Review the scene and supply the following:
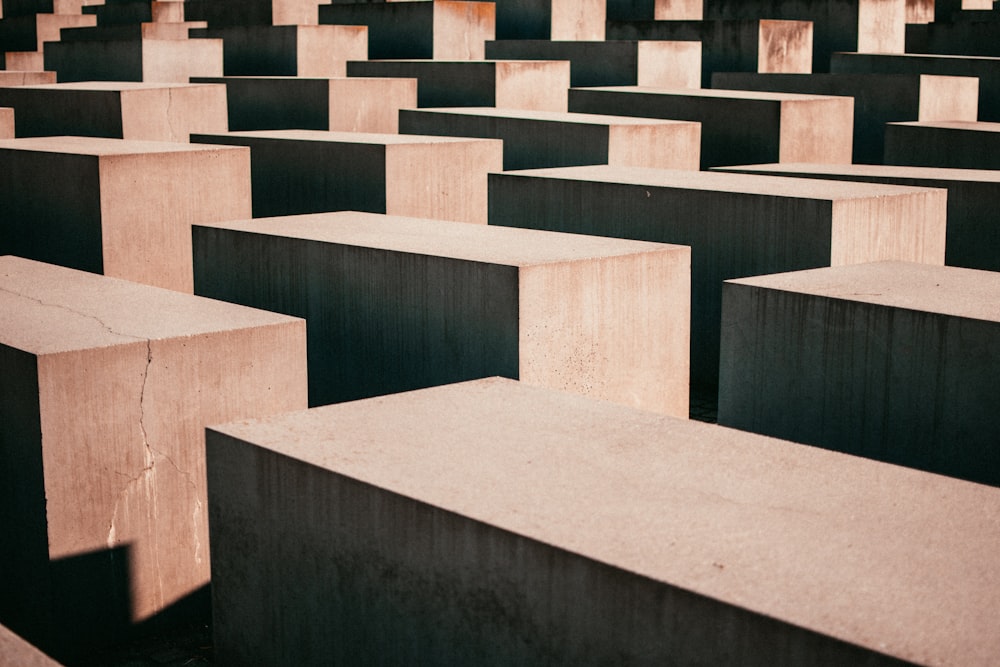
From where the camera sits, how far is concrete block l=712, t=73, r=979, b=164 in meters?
12.6

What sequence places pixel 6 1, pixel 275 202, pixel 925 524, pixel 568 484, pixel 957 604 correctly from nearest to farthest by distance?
1. pixel 957 604
2. pixel 925 524
3. pixel 568 484
4. pixel 275 202
5. pixel 6 1

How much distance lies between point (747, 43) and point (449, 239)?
9.88 meters

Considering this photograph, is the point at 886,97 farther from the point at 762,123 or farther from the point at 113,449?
the point at 113,449

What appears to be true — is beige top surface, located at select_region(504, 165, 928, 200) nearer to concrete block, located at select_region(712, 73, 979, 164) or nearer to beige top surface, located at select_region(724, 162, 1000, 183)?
beige top surface, located at select_region(724, 162, 1000, 183)

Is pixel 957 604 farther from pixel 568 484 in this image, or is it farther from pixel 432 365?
pixel 432 365

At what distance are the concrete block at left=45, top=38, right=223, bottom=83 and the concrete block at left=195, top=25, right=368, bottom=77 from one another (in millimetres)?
604

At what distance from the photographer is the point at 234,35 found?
50.2ft

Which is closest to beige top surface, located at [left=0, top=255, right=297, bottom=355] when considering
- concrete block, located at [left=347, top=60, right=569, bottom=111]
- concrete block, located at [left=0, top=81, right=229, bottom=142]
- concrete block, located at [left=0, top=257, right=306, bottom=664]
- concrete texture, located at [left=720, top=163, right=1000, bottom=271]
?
concrete block, located at [left=0, top=257, right=306, bottom=664]

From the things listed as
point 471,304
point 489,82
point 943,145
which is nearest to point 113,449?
point 471,304

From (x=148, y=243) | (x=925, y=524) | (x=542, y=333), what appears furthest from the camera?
(x=148, y=243)

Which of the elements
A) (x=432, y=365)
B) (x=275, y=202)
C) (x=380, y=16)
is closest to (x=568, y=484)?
(x=432, y=365)

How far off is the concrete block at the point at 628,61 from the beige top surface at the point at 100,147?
22.1 feet

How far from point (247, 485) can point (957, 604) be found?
217 centimetres

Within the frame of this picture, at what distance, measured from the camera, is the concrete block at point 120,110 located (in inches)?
425
